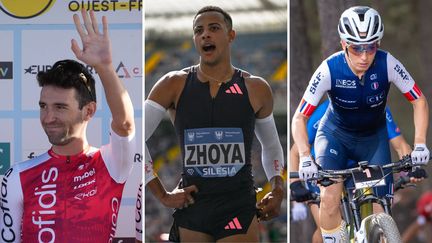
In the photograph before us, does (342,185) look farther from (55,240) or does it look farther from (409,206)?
(409,206)

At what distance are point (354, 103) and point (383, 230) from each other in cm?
100

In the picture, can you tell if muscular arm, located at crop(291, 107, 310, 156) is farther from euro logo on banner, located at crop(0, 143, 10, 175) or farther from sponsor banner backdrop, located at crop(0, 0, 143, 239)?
euro logo on banner, located at crop(0, 143, 10, 175)

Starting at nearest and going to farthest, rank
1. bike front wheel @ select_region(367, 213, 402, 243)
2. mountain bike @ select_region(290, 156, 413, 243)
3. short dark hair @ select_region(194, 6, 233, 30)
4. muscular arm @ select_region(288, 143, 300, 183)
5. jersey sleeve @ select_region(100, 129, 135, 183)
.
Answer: bike front wheel @ select_region(367, 213, 402, 243) < mountain bike @ select_region(290, 156, 413, 243) < jersey sleeve @ select_region(100, 129, 135, 183) < short dark hair @ select_region(194, 6, 233, 30) < muscular arm @ select_region(288, 143, 300, 183)

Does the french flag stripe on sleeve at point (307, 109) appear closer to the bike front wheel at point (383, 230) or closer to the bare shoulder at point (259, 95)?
the bare shoulder at point (259, 95)

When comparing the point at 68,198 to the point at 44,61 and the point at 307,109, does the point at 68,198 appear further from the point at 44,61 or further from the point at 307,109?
the point at 307,109

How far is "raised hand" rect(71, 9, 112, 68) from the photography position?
23.1 ft

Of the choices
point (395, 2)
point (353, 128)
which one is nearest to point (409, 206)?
point (395, 2)

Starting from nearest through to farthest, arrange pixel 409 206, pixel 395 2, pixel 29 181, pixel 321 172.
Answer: pixel 321 172
pixel 29 181
pixel 395 2
pixel 409 206

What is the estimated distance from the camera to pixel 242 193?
24.3 ft

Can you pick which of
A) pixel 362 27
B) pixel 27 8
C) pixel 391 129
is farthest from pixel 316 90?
pixel 27 8

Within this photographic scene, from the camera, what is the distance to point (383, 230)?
21.4 ft

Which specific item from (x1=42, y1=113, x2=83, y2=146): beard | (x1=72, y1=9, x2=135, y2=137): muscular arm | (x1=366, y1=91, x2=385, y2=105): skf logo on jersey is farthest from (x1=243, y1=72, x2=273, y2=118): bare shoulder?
(x1=42, y1=113, x2=83, y2=146): beard

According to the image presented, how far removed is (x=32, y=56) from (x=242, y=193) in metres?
1.58

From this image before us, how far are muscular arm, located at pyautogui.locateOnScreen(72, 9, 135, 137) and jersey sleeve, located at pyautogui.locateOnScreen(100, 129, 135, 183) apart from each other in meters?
0.05
